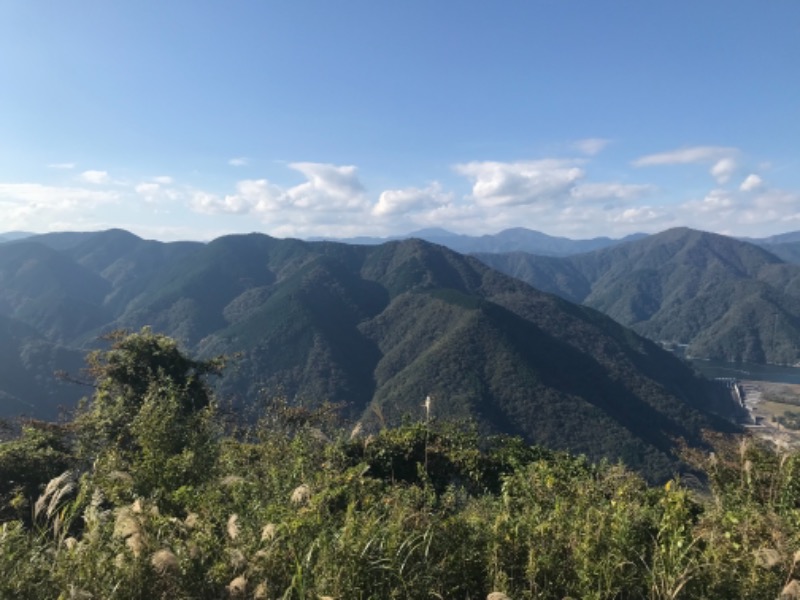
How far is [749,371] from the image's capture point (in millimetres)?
159625

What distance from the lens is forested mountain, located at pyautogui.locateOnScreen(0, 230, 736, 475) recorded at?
80188 millimetres

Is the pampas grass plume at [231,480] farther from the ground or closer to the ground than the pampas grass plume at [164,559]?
closer to the ground

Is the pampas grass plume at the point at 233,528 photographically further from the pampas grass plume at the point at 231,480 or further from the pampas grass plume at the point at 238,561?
the pampas grass plume at the point at 231,480

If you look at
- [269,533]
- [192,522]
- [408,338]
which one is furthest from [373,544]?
[408,338]

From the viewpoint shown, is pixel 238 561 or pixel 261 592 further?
pixel 238 561

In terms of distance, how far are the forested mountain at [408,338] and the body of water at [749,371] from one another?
37.2 m

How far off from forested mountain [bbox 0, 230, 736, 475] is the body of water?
122 ft

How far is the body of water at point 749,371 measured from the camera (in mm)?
150500

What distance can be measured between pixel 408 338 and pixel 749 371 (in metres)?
118

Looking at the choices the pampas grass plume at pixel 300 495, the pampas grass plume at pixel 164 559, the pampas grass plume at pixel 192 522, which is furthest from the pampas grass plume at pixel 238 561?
the pampas grass plume at pixel 300 495

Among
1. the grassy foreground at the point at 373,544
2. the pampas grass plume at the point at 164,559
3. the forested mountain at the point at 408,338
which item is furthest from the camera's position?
the forested mountain at the point at 408,338

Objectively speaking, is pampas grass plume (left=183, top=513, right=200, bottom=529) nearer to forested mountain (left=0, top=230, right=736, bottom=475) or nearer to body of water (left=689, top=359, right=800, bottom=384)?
forested mountain (left=0, top=230, right=736, bottom=475)

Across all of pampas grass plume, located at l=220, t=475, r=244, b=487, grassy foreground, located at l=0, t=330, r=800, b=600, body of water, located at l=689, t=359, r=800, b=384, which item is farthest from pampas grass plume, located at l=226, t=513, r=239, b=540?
body of water, located at l=689, t=359, r=800, b=384

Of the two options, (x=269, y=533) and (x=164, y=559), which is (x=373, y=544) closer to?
(x=269, y=533)
